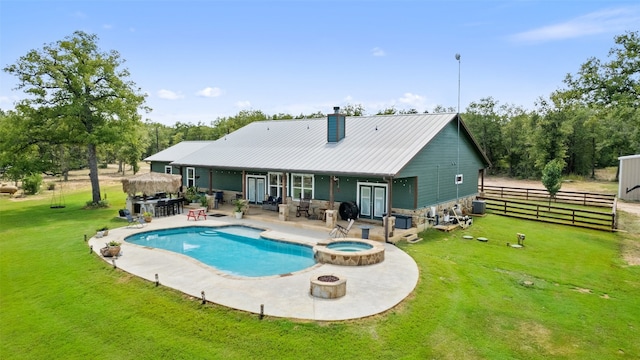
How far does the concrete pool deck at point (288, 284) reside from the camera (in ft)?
28.7

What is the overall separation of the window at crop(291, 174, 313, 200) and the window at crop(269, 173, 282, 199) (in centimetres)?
117

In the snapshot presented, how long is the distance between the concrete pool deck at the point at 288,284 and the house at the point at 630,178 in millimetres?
23341

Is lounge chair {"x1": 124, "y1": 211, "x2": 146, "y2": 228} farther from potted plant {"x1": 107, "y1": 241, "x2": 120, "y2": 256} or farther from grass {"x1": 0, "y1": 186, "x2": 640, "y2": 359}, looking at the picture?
potted plant {"x1": 107, "y1": 241, "x2": 120, "y2": 256}

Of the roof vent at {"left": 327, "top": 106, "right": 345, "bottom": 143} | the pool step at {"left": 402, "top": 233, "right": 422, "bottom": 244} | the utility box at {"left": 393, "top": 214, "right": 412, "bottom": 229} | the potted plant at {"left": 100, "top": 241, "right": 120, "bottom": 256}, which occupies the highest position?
the roof vent at {"left": 327, "top": 106, "right": 345, "bottom": 143}

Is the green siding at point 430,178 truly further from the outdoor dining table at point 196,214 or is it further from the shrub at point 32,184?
the shrub at point 32,184

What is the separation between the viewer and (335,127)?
21.3 meters

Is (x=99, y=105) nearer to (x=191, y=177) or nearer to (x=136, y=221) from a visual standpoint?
(x=191, y=177)

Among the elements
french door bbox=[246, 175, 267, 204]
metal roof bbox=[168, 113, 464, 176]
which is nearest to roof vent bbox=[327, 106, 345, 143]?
metal roof bbox=[168, 113, 464, 176]

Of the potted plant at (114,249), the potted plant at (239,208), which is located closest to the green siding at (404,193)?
the potted plant at (239,208)

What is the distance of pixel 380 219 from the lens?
59.3 ft

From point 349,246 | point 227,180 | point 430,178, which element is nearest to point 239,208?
point 227,180

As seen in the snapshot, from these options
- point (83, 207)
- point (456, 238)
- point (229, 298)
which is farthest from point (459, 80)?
point (83, 207)

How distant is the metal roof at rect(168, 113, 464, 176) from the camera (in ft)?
56.9

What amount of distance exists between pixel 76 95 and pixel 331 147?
17076mm
